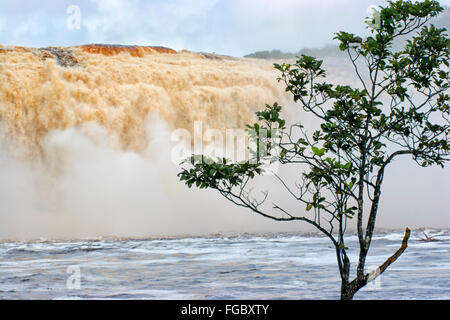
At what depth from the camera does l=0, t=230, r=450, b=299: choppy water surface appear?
789 centimetres

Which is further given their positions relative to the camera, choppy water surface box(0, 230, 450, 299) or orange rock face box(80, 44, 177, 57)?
orange rock face box(80, 44, 177, 57)

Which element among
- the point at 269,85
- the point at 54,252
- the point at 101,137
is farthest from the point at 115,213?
the point at 269,85

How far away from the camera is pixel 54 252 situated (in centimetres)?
1308

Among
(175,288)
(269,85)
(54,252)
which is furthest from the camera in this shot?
(269,85)

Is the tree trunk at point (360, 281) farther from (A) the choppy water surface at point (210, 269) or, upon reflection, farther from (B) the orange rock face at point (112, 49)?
(B) the orange rock face at point (112, 49)

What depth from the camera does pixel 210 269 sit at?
33.2 feet

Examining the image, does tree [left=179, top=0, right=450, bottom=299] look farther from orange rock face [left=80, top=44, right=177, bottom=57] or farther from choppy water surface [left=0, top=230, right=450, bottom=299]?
orange rock face [left=80, top=44, right=177, bottom=57]

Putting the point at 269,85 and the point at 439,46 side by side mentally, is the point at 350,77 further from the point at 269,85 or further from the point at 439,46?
the point at 439,46

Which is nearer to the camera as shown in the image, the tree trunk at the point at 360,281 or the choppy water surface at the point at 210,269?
the tree trunk at the point at 360,281

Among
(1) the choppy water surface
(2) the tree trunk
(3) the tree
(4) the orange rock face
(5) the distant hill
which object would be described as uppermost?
(5) the distant hill

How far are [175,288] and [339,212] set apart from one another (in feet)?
16.8

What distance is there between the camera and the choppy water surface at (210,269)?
7.89 m

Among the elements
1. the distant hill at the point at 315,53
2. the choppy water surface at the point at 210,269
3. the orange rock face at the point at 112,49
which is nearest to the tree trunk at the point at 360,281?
the choppy water surface at the point at 210,269

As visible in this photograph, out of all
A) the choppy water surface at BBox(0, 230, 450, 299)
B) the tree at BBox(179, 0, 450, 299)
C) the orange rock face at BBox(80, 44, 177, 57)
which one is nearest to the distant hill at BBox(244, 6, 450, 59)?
the orange rock face at BBox(80, 44, 177, 57)
